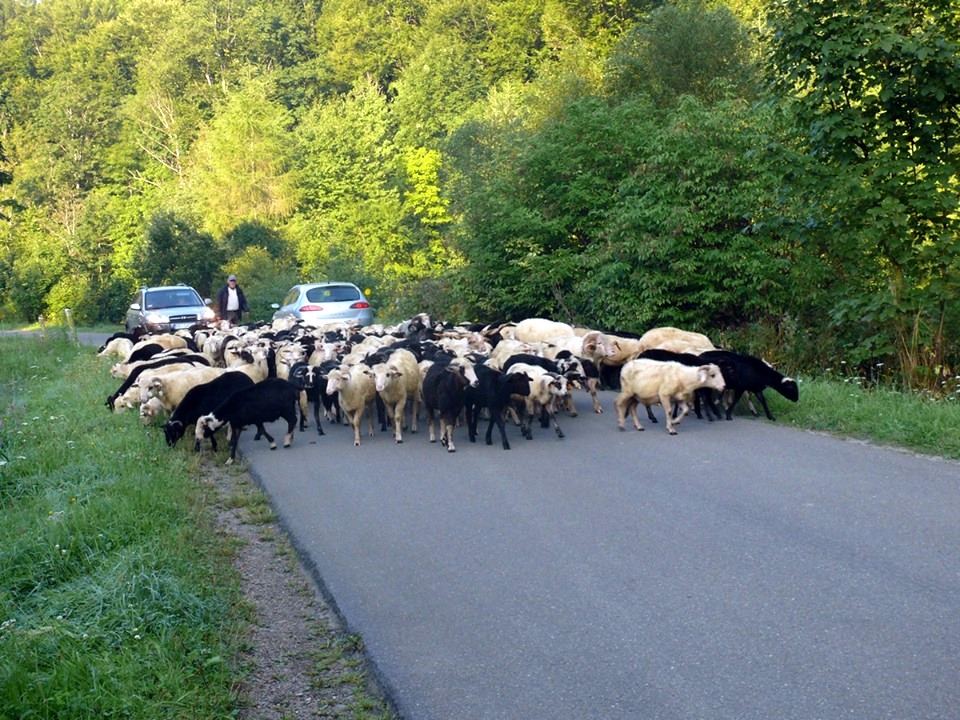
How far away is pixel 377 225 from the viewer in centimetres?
5791

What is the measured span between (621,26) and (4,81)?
54161 mm

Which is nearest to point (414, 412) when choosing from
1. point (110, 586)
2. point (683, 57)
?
point (110, 586)

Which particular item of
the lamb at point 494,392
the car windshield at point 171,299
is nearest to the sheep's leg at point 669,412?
the lamb at point 494,392

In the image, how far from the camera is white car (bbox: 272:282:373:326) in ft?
90.7

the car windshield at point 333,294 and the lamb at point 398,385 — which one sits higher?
the car windshield at point 333,294

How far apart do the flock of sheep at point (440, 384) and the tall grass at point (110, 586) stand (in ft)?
3.72

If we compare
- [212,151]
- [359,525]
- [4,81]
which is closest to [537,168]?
[359,525]

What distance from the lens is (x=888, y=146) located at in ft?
48.7

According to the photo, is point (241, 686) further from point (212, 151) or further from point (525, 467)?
point (212, 151)

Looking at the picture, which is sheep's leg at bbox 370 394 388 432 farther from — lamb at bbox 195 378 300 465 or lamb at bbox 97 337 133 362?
lamb at bbox 97 337 133 362

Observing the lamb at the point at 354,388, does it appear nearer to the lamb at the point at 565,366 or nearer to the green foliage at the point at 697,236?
the lamb at the point at 565,366

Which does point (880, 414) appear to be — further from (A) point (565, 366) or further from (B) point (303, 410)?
(B) point (303, 410)

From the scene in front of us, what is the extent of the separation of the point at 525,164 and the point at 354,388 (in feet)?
42.5

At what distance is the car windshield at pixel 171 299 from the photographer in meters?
30.2
